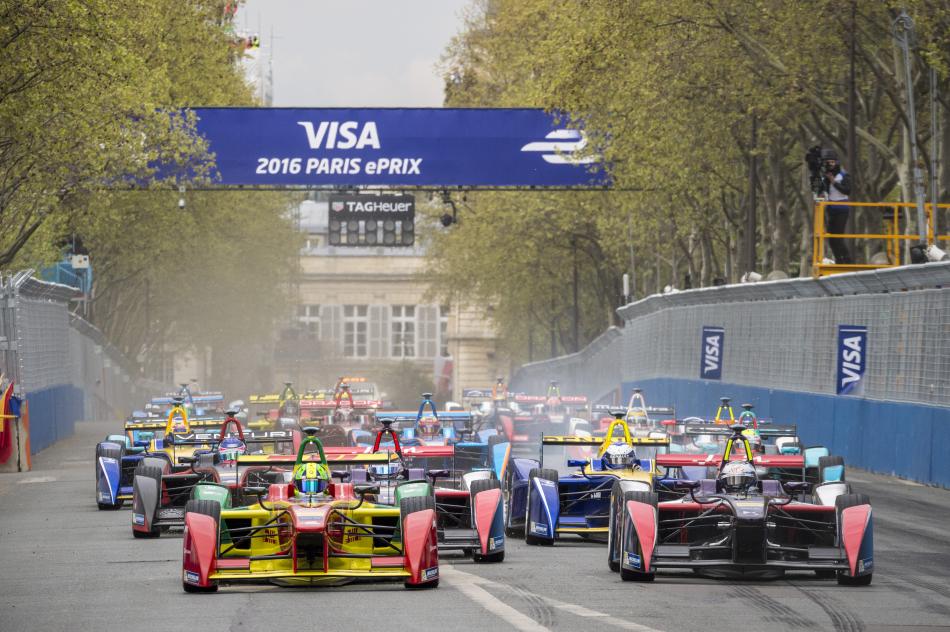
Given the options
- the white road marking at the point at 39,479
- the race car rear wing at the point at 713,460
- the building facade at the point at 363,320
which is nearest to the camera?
the race car rear wing at the point at 713,460

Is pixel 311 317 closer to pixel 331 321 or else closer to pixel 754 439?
pixel 331 321

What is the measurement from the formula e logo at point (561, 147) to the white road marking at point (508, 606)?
32714 millimetres

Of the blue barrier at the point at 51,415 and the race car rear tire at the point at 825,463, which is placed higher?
the race car rear tire at the point at 825,463

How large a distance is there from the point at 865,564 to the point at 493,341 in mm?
108388

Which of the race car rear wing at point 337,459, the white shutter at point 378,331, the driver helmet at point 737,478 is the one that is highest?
the driver helmet at point 737,478

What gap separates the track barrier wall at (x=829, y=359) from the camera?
26344mm

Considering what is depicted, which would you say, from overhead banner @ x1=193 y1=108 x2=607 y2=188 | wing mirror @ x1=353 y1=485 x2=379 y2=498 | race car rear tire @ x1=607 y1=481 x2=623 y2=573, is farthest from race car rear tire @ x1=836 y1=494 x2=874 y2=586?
overhead banner @ x1=193 y1=108 x2=607 y2=188

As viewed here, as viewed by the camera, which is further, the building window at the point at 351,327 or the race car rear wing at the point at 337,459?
the building window at the point at 351,327

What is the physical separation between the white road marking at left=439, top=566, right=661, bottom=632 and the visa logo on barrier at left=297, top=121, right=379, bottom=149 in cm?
3220

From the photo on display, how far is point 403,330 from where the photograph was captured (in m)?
133

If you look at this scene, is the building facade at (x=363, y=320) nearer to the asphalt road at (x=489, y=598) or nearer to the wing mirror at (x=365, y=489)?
the asphalt road at (x=489, y=598)

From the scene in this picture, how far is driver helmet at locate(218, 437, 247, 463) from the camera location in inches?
847

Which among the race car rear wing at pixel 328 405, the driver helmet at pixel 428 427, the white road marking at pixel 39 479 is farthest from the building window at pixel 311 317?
the driver helmet at pixel 428 427

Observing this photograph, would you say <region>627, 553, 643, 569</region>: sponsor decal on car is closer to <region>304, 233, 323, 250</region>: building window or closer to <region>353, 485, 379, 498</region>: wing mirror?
<region>353, 485, 379, 498</region>: wing mirror
